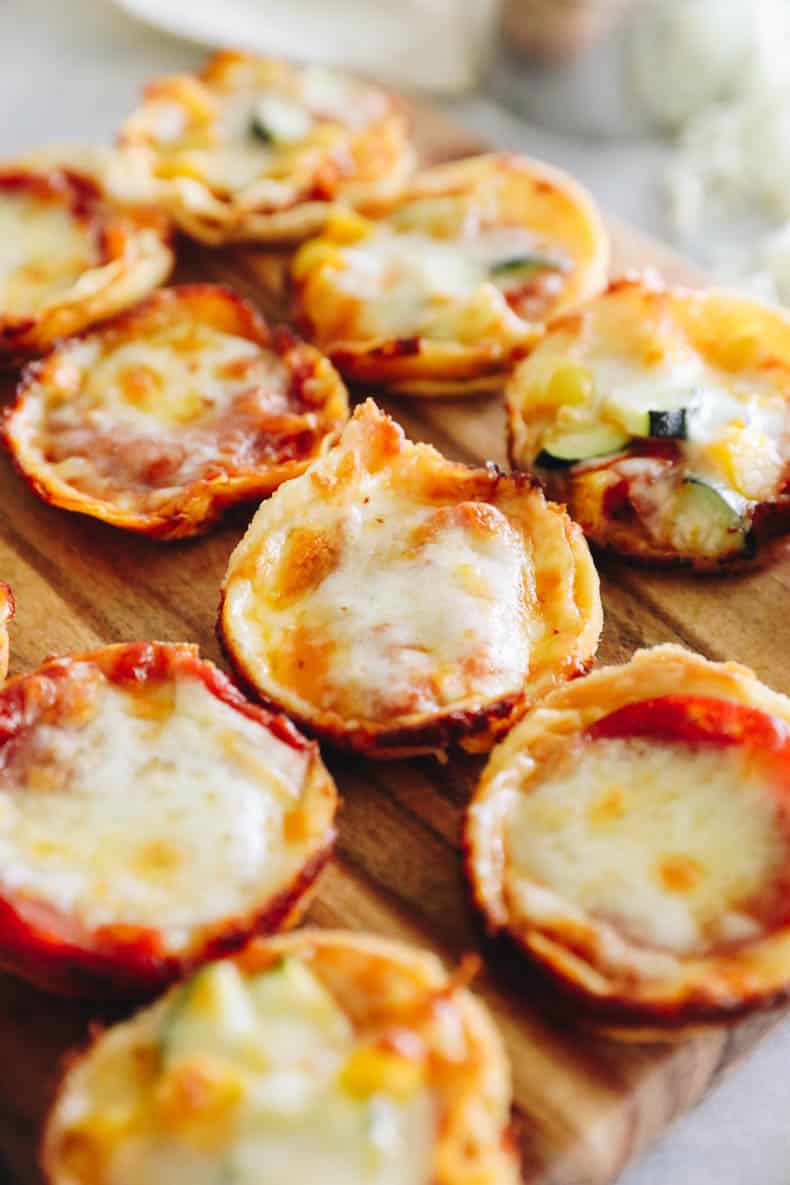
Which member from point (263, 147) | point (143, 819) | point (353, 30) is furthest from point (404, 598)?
point (353, 30)

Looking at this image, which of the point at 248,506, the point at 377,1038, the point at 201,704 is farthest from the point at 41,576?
the point at 377,1038

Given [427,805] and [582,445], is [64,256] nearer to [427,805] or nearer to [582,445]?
[582,445]

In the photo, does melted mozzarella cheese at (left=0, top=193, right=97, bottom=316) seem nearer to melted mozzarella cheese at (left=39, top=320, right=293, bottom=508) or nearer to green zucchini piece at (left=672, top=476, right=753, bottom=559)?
melted mozzarella cheese at (left=39, top=320, right=293, bottom=508)

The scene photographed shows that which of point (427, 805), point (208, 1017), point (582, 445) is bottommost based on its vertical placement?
point (427, 805)

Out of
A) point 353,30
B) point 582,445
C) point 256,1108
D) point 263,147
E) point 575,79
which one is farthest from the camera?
point 353,30

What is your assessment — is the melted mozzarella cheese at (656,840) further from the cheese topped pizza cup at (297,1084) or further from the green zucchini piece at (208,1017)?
the green zucchini piece at (208,1017)

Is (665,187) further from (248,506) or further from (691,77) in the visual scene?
(248,506)
